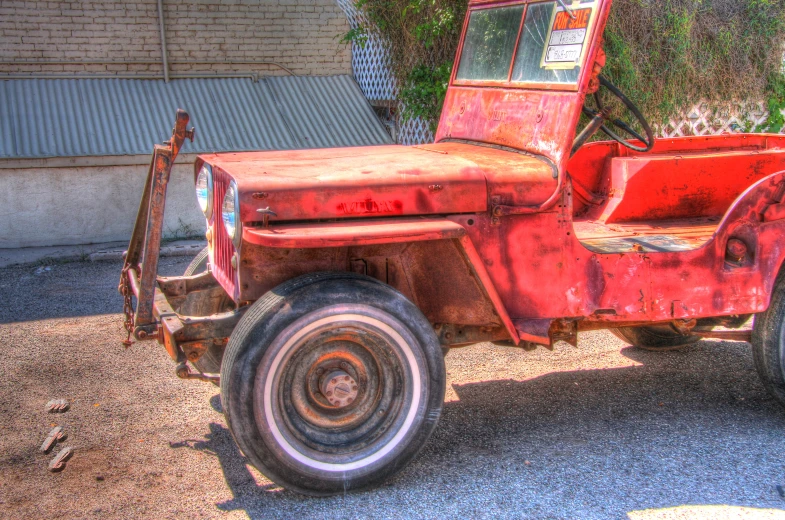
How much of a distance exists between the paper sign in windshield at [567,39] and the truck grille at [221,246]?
1664mm

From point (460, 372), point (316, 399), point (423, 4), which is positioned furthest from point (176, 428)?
point (423, 4)

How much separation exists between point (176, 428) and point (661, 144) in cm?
335

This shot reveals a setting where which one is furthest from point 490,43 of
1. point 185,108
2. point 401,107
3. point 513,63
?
point 185,108

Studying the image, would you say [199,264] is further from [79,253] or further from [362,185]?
[79,253]

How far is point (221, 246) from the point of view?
381cm

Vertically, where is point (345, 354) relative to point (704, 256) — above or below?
below

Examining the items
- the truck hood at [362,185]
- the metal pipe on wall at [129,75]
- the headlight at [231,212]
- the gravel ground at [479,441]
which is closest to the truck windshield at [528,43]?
the truck hood at [362,185]

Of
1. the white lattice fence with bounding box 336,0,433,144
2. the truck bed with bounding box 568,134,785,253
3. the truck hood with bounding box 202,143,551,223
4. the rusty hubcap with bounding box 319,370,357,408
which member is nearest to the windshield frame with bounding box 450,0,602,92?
the truck hood with bounding box 202,143,551,223

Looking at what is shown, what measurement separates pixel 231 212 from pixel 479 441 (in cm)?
163

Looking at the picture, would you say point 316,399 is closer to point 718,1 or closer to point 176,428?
point 176,428

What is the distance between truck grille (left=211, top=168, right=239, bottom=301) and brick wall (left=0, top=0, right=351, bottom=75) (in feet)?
21.5

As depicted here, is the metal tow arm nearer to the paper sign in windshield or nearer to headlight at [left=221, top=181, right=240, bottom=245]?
headlight at [left=221, top=181, right=240, bottom=245]

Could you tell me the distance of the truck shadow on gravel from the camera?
3.35 metres

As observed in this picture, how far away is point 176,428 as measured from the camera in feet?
13.6
